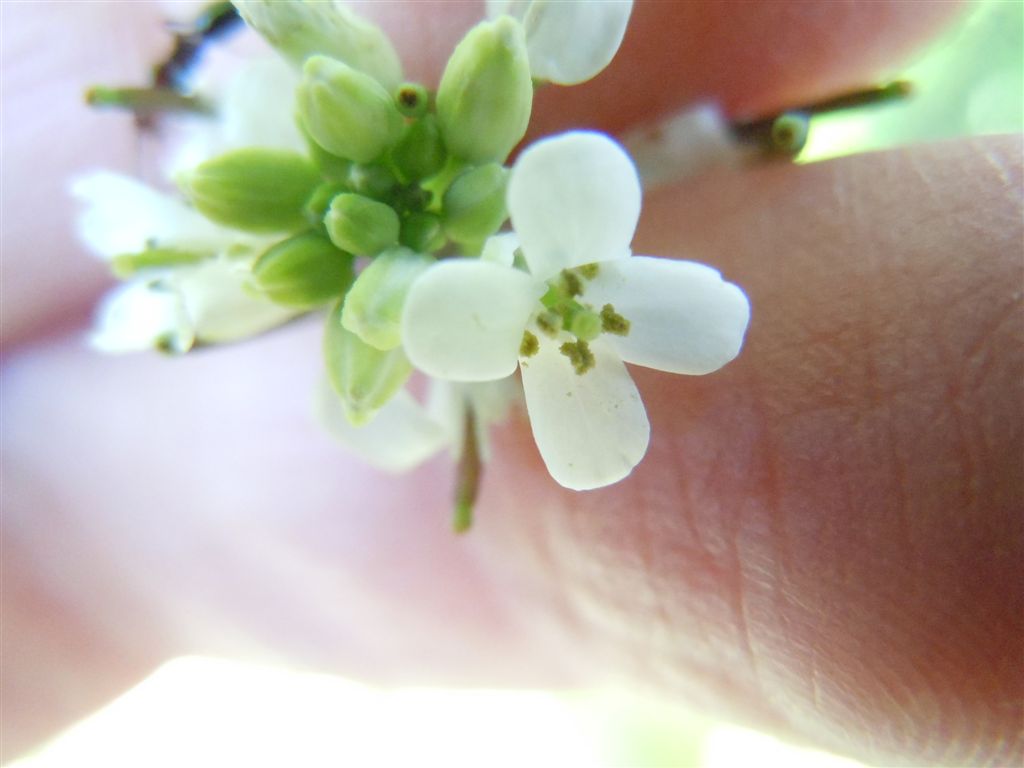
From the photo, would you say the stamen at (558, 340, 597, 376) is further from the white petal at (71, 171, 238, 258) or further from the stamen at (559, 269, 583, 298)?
the white petal at (71, 171, 238, 258)

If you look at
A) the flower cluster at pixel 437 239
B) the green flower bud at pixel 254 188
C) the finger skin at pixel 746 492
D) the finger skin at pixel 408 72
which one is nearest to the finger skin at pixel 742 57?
the finger skin at pixel 408 72

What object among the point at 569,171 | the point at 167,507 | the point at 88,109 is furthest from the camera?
the point at 167,507

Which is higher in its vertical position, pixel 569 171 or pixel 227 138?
pixel 227 138

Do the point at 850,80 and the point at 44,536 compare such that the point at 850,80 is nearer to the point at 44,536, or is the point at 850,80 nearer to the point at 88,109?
the point at 88,109

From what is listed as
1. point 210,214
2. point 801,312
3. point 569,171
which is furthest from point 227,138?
point 801,312

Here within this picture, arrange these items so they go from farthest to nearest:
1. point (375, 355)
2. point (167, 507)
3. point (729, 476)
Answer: point (167, 507) < point (729, 476) < point (375, 355)

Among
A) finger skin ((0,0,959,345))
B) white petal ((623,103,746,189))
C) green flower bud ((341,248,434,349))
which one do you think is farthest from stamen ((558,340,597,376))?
finger skin ((0,0,959,345))

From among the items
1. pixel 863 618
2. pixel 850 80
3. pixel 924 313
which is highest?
pixel 850 80
